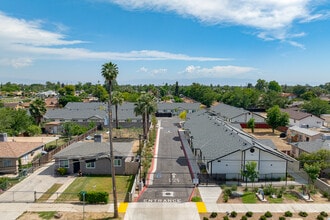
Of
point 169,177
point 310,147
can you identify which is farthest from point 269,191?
point 310,147

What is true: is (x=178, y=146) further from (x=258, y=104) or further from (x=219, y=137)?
(x=258, y=104)

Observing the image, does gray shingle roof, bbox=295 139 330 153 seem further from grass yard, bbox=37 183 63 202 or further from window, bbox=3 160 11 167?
window, bbox=3 160 11 167

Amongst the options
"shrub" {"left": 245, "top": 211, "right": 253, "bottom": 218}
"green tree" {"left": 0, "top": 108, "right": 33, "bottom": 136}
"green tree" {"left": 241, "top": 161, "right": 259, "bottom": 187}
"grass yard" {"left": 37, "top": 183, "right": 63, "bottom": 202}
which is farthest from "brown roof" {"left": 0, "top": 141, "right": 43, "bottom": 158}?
"shrub" {"left": 245, "top": 211, "right": 253, "bottom": 218}

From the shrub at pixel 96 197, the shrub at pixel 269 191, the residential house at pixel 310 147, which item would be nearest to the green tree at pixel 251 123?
the residential house at pixel 310 147

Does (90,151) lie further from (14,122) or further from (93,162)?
(14,122)

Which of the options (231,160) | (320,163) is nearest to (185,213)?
(231,160)

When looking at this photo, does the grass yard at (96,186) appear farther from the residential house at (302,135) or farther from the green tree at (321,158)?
the residential house at (302,135)
